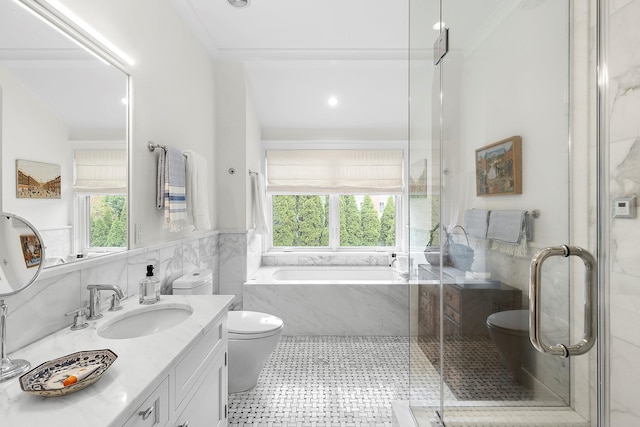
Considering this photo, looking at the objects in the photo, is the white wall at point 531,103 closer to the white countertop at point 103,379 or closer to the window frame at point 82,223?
the white countertop at point 103,379

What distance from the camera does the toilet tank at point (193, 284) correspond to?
214cm

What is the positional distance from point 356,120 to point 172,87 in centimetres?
234

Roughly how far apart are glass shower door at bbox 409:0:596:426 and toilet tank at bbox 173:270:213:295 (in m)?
1.48

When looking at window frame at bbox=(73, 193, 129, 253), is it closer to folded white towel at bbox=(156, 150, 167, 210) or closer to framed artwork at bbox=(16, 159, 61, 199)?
framed artwork at bbox=(16, 159, 61, 199)

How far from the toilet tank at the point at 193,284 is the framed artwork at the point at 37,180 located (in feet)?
3.41

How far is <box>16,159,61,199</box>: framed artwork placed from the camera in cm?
110

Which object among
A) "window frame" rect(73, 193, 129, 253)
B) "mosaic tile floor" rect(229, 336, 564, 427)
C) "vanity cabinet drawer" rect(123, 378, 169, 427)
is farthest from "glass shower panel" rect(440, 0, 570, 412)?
"window frame" rect(73, 193, 129, 253)

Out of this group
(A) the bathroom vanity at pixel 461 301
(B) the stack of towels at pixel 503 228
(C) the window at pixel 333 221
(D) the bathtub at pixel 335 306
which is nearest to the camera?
(B) the stack of towels at pixel 503 228

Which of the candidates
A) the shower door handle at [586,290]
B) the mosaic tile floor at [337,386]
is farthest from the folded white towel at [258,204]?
the shower door handle at [586,290]

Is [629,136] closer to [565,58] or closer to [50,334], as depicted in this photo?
[565,58]

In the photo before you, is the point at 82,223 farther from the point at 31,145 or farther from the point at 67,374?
the point at 67,374

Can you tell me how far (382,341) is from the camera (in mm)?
2969

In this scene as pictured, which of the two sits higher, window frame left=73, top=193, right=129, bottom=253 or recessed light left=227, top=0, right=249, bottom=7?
recessed light left=227, top=0, right=249, bottom=7

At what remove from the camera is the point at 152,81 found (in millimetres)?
1986
